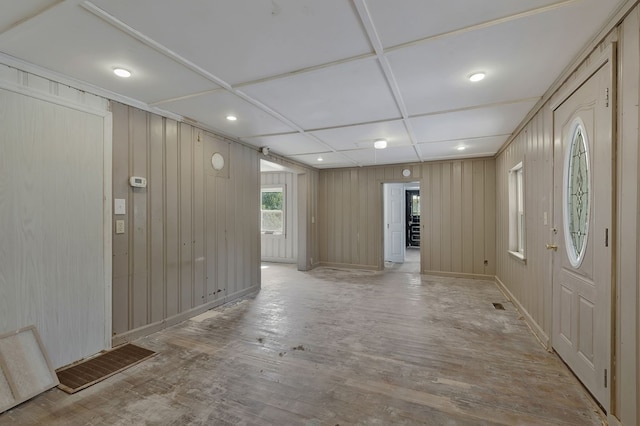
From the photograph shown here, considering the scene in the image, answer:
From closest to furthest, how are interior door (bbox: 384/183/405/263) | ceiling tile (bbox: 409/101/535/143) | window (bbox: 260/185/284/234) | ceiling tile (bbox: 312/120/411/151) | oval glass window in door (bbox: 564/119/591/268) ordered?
oval glass window in door (bbox: 564/119/591/268) < ceiling tile (bbox: 409/101/535/143) < ceiling tile (bbox: 312/120/411/151) < window (bbox: 260/185/284/234) < interior door (bbox: 384/183/405/263)

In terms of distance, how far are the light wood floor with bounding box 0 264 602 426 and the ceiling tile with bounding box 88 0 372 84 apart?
100 inches

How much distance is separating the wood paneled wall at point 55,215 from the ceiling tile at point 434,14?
2733 millimetres

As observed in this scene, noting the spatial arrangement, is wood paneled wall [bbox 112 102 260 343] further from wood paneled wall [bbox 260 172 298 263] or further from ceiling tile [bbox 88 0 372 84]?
wood paneled wall [bbox 260 172 298 263]

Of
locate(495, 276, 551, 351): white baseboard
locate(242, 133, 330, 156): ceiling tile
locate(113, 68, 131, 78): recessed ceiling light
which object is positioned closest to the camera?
locate(113, 68, 131, 78): recessed ceiling light

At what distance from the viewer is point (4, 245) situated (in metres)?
2.17

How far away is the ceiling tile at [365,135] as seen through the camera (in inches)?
152

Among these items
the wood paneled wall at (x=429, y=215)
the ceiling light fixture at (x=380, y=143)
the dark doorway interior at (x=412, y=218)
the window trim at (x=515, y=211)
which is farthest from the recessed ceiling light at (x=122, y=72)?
the dark doorway interior at (x=412, y=218)

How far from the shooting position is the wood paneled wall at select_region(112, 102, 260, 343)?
298cm

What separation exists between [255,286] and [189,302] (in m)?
1.42

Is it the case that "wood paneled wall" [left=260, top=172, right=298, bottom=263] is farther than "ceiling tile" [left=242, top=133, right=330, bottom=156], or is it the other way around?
"wood paneled wall" [left=260, top=172, right=298, bottom=263]

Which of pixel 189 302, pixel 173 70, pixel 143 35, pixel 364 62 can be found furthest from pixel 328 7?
pixel 189 302

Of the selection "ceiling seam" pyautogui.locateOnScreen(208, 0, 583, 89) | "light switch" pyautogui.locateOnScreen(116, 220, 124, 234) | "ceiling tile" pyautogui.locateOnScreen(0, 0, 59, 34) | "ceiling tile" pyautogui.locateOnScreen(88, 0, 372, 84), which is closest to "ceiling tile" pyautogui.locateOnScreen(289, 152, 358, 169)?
"ceiling seam" pyautogui.locateOnScreen(208, 0, 583, 89)

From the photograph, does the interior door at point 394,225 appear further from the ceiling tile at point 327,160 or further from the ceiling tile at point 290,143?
the ceiling tile at point 290,143

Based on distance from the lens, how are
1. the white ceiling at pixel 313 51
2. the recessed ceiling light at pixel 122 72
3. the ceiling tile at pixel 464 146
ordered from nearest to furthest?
the white ceiling at pixel 313 51, the recessed ceiling light at pixel 122 72, the ceiling tile at pixel 464 146
